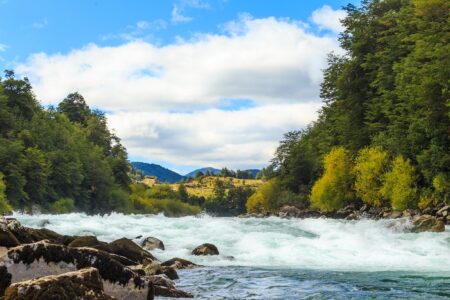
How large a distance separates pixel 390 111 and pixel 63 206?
58.6 m

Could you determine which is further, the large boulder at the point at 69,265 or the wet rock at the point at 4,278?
the large boulder at the point at 69,265

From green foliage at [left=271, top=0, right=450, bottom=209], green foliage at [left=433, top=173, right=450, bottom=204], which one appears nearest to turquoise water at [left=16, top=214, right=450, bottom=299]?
green foliage at [left=433, top=173, right=450, bottom=204]

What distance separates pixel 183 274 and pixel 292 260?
6877 mm

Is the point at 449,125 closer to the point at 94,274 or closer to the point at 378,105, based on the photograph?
the point at 378,105

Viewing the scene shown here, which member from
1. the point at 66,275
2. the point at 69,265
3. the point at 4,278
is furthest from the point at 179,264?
the point at 66,275

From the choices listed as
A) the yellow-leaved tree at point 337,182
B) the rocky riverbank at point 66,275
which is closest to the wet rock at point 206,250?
the rocky riverbank at point 66,275

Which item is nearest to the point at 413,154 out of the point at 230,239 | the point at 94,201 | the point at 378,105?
the point at 378,105

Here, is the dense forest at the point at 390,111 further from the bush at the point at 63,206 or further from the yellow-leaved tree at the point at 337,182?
the bush at the point at 63,206

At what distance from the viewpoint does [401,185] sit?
5616 centimetres

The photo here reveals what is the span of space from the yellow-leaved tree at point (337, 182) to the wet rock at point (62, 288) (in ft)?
216

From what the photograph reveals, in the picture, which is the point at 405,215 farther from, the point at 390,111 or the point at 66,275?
the point at 66,275

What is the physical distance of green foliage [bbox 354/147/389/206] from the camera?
63306 millimetres

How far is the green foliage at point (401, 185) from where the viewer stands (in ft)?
181

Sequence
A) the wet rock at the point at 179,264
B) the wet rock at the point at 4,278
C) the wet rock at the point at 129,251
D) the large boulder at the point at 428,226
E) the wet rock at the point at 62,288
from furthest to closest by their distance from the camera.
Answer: the large boulder at the point at 428,226, the wet rock at the point at 179,264, the wet rock at the point at 129,251, the wet rock at the point at 4,278, the wet rock at the point at 62,288
